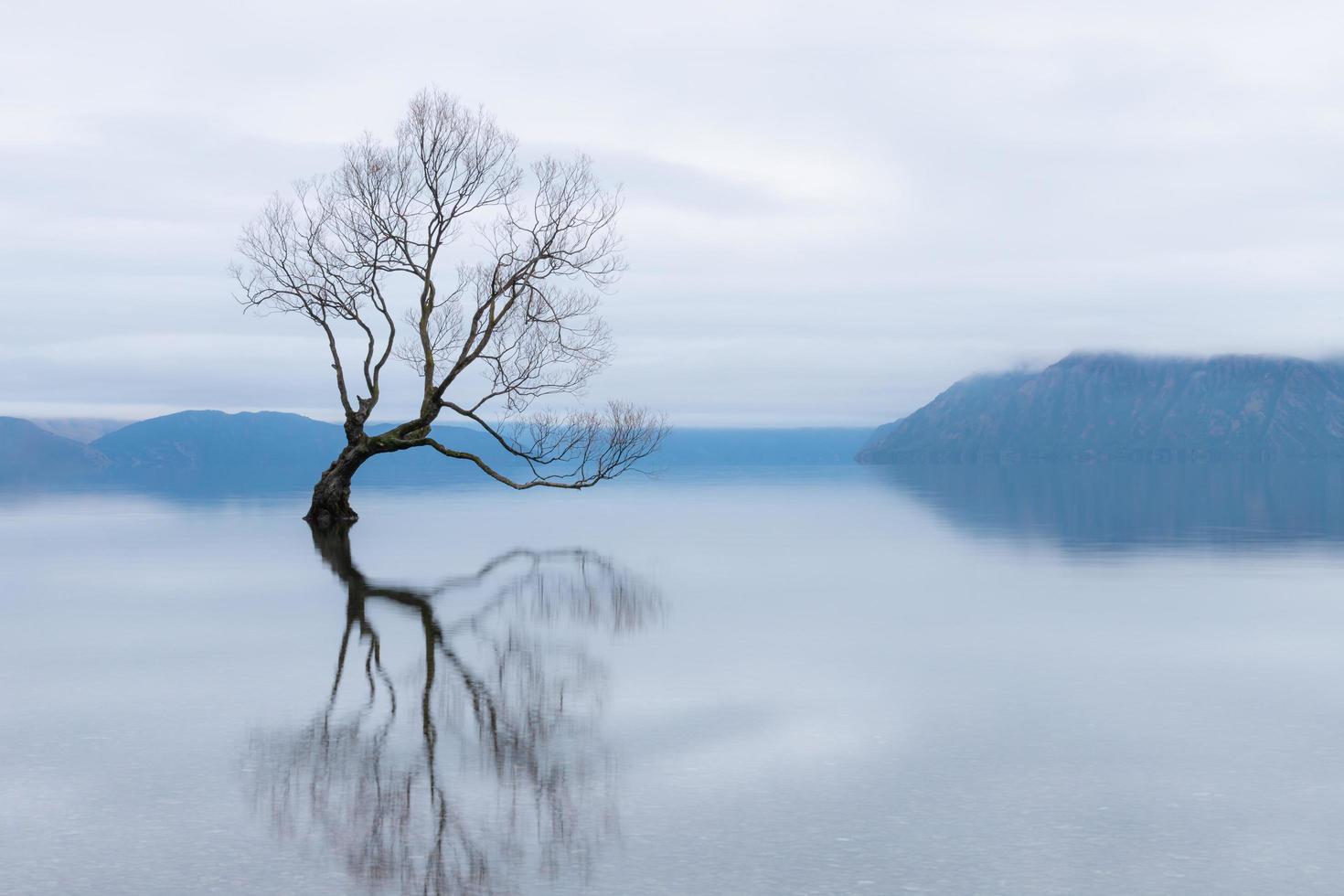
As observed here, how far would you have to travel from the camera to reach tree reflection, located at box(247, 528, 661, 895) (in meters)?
8.38

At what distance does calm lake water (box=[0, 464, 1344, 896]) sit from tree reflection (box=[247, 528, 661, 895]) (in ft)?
0.14

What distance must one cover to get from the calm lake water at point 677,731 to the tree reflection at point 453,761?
0.04m

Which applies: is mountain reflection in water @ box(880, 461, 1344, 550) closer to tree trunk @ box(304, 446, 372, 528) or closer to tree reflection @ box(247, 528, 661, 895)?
tree reflection @ box(247, 528, 661, 895)

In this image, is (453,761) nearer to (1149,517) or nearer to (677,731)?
(677,731)

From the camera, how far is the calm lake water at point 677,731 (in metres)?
8.20

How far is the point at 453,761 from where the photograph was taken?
10.7 meters

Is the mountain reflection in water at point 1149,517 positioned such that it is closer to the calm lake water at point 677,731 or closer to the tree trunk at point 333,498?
the calm lake water at point 677,731

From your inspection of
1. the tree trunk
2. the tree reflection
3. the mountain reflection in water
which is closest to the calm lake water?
the tree reflection

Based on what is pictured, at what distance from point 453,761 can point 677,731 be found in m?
2.28

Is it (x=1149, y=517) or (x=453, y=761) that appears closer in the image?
(x=453, y=761)

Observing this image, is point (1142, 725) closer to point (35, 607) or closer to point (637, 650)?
point (637, 650)

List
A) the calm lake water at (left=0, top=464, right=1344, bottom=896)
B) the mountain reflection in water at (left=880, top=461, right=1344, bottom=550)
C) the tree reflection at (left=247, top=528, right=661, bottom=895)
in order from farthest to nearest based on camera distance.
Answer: the mountain reflection in water at (left=880, top=461, right=1344, bottom=550) → the tree reflection at (left=247, top=528, right=661, bottom=895) → the calm lake water at (left=0, top=464, right=1344, bottom=896)

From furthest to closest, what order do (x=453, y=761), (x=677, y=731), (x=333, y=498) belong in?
1. (x=333, y=498)
2. (x=677, y=731)
3. (x=453, y=761)

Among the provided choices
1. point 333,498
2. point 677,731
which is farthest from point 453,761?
point 333,498
